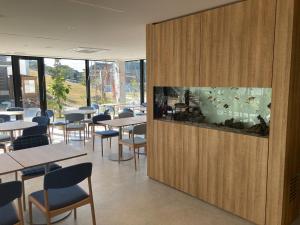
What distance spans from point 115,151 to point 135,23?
298 centimetres

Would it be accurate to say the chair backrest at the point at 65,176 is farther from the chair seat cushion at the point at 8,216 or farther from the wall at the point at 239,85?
the wall at the point at 239,85

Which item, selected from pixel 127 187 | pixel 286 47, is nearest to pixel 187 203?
pixel 127 187

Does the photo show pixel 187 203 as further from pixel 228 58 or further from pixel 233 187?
pixel 228 58

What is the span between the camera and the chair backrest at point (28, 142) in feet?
→ 10.0

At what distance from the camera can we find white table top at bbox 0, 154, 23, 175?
221 centimetres

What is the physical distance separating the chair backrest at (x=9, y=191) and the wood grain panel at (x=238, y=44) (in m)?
2.25

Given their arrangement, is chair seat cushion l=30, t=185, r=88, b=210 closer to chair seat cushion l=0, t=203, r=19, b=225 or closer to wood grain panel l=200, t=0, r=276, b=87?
chair seat cushion l=0, t=203, r=19, b=225

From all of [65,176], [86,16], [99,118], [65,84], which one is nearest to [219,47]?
[86,16]

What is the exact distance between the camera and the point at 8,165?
2.34 meters

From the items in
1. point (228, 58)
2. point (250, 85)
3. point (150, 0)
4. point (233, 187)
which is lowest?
point (233, 187)

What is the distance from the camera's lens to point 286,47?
227cm

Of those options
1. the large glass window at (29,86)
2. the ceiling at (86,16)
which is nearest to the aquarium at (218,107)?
the ceiling at (86,16)

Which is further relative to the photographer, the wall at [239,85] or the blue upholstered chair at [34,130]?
the blue upholstered chair at [34,130]

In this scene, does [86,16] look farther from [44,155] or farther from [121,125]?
[121,125]
